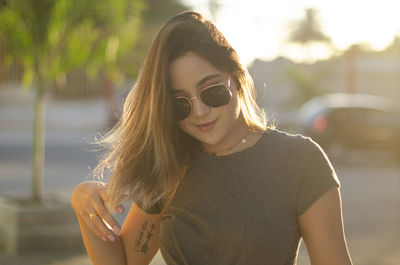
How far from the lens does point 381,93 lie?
155 ft

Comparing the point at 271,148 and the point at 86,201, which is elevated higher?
the point at 271,148

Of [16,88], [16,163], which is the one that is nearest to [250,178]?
[16,163]

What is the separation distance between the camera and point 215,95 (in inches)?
92.0

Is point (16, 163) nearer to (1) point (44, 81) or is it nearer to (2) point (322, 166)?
(1) point (44, 81)

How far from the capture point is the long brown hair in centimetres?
235

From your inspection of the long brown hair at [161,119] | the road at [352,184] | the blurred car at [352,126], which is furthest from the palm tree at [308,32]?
the long brown hair at [161,119]

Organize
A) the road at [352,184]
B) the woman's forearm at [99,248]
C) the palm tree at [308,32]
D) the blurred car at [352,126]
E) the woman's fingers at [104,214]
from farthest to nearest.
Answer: the palm tree at [308,32], the blurred car at [352,126], the road at [352,184], the woman's forearm at [99,248], the woman's fingers at [104,214]

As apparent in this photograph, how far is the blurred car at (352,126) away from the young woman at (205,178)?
13.6 metres

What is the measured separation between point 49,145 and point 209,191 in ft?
58.7

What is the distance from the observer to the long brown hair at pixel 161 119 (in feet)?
7.71

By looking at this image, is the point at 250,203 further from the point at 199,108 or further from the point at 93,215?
the point at 93,215

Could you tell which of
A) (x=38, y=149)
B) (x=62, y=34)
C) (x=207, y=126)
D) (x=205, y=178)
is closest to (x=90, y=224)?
(x=205, y=178)

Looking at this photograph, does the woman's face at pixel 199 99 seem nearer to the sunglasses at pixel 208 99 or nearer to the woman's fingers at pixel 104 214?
the sunglasses at pixel 208 99

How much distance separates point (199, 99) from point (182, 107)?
7 centimetres
